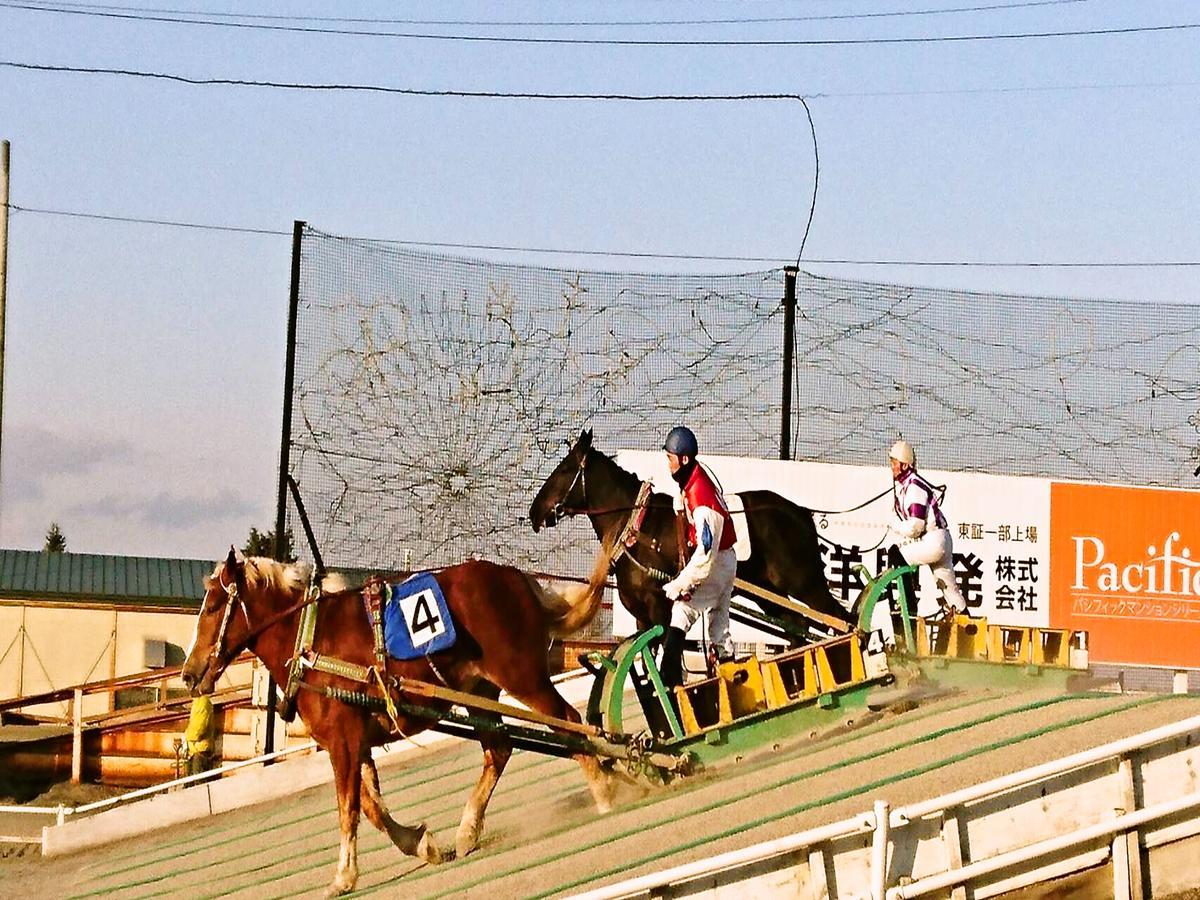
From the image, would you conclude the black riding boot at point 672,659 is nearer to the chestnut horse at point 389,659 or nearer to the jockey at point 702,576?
the jockey at point 702,576

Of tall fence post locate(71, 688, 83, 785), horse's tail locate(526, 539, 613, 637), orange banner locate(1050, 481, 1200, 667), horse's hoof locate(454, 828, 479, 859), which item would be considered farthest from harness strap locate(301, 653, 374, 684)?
tall fence post locate(71, 688, 83, 785)

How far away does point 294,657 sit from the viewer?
1180 centimetres

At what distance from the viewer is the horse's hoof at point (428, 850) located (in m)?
11.5

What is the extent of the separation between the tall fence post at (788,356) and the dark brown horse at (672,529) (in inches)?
126

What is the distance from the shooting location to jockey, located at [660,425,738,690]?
12.3 m

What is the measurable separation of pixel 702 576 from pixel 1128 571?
32.1ft

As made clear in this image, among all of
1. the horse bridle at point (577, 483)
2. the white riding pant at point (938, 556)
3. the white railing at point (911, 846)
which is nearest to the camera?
the white railing at point (911, 846)

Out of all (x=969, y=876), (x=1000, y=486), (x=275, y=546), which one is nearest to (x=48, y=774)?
(x=275, y=546)

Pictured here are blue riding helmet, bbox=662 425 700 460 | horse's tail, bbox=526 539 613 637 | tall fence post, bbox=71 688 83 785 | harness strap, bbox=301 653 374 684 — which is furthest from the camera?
tall fence post, bbox=71 688 83 785

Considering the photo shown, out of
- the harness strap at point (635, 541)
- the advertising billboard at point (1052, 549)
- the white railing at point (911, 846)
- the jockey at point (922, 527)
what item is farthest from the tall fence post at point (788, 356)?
the white railing at point (911, 846)

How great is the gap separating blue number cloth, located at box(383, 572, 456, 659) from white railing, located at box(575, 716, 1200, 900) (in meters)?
3.54

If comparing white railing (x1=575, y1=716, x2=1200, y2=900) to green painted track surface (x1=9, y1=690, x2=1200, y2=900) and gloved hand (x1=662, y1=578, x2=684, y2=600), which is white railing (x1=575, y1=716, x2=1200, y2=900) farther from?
gloved hand (x1=662, y1=578, x2=684, y2=600)

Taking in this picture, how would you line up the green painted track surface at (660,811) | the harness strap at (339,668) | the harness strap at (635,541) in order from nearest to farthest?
1. the green painted track surface at (660,811)
2. the harness strap at (339,668)
3. the harness strap at (635,541)

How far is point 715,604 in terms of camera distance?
12.8m
